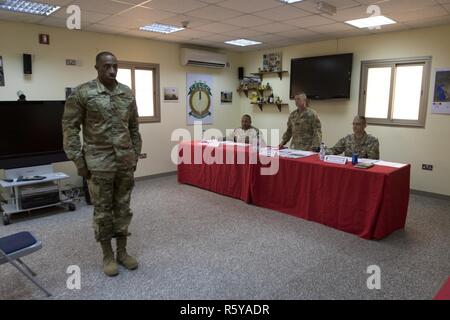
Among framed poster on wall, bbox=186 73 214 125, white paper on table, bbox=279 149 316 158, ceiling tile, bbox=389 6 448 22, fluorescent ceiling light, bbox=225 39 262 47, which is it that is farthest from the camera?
framed poster on wall, bbox=186 73 214 125

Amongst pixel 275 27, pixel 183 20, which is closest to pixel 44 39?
pixel 183 20

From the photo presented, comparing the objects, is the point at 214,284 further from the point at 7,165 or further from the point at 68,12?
the point at 68,12

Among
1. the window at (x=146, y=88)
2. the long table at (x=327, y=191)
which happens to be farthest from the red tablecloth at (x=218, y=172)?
the window at (x=146, y=88)

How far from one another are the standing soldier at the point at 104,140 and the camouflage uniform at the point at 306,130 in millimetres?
2673

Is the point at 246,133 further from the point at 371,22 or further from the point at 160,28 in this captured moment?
the point at 371,22

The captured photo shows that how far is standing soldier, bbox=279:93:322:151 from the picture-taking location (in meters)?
4.48

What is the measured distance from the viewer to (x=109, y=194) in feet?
8.25

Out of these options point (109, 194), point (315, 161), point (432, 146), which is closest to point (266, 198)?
point (315, 161)

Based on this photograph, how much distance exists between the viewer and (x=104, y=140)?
2.43 metres

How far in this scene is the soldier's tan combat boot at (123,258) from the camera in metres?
2.68

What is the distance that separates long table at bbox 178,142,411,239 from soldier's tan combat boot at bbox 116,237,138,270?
206cm

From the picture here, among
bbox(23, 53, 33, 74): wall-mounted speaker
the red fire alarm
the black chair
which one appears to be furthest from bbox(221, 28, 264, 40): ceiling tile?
the black chair

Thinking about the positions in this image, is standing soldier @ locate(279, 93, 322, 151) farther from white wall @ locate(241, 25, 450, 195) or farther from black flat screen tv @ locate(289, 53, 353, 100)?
white wall @ locate(241, 25, 450, 195)
